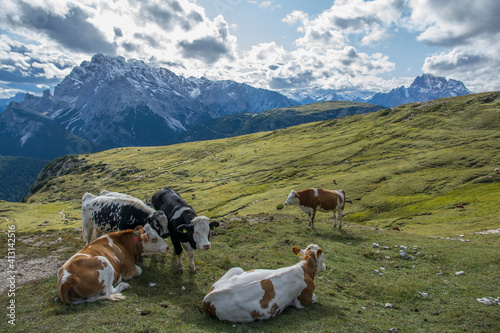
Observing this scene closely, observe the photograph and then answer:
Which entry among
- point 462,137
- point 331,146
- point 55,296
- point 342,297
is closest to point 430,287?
point 342,297

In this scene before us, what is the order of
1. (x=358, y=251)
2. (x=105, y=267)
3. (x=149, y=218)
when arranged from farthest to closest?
(x=358, y=251) < (x=149, y=218) < (x=105, y=267)

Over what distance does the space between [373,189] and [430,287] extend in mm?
33787

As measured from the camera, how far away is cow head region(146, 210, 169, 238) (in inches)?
525

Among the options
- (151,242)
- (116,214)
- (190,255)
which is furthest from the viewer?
(116,214)

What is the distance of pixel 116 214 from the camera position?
14961mm

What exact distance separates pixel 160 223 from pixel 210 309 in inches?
234

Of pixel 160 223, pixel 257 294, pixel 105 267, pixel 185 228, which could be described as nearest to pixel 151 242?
pixel 160 223

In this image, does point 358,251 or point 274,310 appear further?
point 358,251

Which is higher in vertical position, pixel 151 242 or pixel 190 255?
pixel 151 242

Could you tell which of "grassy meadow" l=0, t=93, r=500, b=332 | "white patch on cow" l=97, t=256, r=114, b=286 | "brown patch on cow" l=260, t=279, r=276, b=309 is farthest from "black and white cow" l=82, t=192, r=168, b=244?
"brown patch on cow" l=260, t=279, r=276, b=309

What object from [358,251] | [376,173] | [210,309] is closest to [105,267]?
[210,309]

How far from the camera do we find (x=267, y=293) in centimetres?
888

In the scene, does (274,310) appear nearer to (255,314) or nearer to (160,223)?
(255,314)

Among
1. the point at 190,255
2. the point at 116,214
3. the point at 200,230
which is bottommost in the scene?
the point at 190,255
